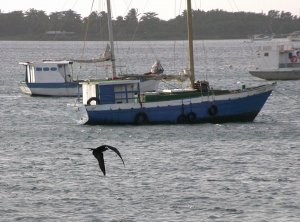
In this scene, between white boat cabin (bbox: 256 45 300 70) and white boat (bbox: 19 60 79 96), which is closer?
white boat (bbox: 19 60 79 96)

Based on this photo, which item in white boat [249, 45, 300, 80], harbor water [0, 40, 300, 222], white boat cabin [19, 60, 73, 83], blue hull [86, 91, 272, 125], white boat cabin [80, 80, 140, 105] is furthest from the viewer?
white boat [249, 45, 300, 80]

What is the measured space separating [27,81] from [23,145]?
3285 cm

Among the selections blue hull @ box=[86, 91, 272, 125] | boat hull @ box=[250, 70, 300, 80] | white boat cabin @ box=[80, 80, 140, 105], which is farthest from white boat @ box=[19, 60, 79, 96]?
boat hull @ box=[250, 70, 300, 80]

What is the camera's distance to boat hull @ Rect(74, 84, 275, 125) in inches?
2368

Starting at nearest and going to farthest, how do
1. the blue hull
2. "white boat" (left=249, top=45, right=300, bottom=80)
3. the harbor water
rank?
the harbor water, the blue hull, "white boat" (left=249, top=45, right=300, bottom=80)

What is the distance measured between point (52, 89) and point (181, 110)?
86.9 ft

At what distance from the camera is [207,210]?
37.2m

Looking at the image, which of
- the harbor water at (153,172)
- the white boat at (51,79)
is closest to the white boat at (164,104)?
the harbor water at (153,172)

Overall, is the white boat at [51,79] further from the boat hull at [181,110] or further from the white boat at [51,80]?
the boat hull at [181,110]

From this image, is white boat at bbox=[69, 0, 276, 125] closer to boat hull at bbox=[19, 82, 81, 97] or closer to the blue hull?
the blue hull

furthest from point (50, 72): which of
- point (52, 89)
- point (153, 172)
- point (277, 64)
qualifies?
point (153, 172)

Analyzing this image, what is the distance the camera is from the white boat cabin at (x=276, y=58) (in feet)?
342

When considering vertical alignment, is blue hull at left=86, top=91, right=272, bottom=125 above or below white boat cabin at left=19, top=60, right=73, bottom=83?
below

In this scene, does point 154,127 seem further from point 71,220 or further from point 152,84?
point 71,220
